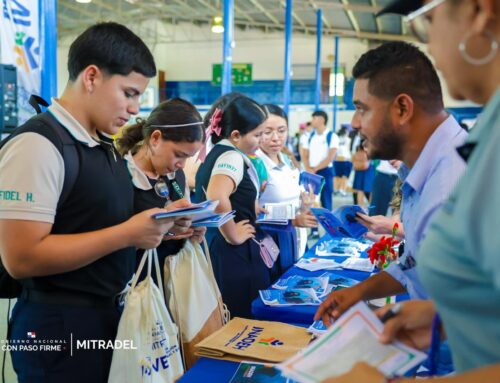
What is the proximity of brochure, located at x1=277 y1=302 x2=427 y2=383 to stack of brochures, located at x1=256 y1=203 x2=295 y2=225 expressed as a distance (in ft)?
6.54

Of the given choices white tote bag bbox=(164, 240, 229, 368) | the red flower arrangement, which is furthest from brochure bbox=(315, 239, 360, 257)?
white tote bag bbox=(164, 240, 229, 368)

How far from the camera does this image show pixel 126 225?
4.53 ft

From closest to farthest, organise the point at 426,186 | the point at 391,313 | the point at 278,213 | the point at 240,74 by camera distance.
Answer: the point at 391,313 < the point at 426,186 < the point at 278,213 < the point at 240,74

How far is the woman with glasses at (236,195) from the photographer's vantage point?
2.42m

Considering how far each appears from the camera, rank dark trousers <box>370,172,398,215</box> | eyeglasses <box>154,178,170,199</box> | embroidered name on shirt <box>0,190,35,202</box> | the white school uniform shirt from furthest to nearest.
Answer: dark trousers <box>370,172,398,215</box> → the white school uniform shirt → eyeglasses <box>154,178,170,199</box> → embroidered name on shirt <box>0,190,35,202</box>

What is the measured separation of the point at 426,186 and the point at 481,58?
696 mm

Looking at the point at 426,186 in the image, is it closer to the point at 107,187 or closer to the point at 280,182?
the point at 107,187

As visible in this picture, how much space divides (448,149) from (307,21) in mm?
18183

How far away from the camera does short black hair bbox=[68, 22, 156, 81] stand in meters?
1.39

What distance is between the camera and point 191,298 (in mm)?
1882

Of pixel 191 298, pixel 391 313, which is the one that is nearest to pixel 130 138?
pixel 191 298

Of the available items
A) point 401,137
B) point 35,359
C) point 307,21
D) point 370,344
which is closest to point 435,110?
point 401,137

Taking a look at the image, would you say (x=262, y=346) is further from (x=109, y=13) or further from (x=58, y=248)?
(x=109, y=13)

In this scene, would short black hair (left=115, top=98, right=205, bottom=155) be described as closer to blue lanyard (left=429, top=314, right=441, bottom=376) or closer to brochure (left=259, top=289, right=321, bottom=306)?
brochure (left=259, top=289, right=321, bottom=306)
